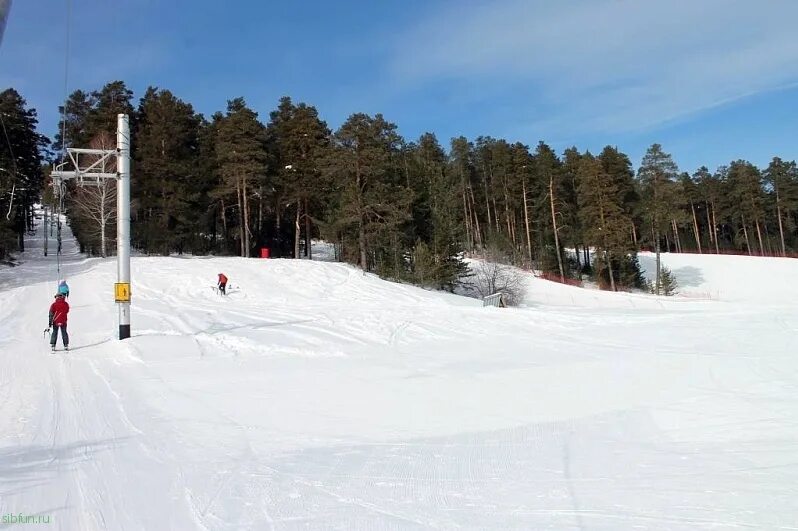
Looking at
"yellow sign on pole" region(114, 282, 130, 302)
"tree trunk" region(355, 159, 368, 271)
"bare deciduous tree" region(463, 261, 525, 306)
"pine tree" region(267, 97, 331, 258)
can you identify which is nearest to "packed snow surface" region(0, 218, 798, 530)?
"yellow sign on pole" region(114, 282, 130, 302)

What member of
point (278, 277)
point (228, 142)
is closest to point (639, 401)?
point (278, 277)

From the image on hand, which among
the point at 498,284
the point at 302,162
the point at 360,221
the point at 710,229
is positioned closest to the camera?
the point at 498,284

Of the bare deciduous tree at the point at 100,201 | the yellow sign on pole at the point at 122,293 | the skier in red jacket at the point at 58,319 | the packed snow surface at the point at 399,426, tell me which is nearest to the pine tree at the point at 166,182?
the bare deciduous tree at the point at 100,201

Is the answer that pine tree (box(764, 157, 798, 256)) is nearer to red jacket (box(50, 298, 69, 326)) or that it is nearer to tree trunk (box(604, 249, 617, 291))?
tree trunk (box(604, 249, 617, 291))

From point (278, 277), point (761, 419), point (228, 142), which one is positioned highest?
point (228, 142)

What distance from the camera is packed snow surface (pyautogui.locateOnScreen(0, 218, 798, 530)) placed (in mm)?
4496

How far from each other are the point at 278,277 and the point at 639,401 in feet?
83.7

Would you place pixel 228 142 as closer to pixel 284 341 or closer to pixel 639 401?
pixel 284 341

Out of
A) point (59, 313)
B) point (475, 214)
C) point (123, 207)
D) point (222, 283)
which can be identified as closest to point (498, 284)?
point (222, 283)

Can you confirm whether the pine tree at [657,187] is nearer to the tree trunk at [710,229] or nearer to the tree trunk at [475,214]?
the tree trunk at [475,214]

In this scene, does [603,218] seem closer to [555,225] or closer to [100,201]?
[555,225]

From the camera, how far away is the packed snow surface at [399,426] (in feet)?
14.8

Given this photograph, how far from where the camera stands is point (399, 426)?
285 inches

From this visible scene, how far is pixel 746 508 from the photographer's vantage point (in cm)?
440
